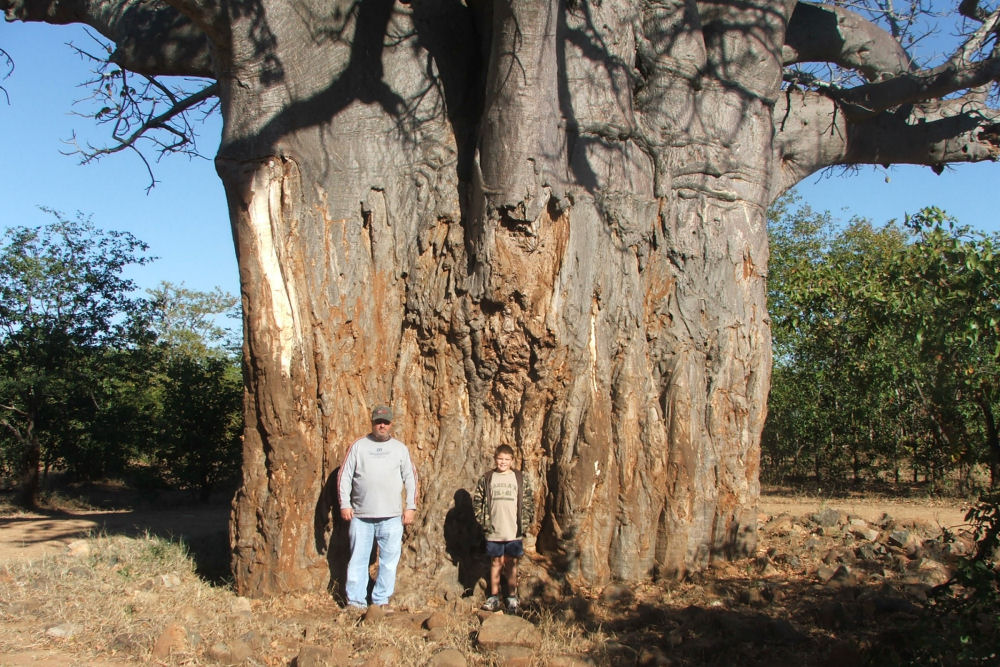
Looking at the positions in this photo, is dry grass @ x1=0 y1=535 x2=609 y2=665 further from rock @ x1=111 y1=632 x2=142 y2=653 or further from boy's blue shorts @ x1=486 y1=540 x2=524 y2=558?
boy's blue shorts @ x1=486 y1=540 x2=524 y2=558

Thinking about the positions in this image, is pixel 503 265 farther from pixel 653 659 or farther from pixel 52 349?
pixel 52 349

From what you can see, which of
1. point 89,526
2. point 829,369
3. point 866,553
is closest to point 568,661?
point 866,553

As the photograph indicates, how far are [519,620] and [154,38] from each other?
204 inches

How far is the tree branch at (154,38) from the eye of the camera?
654 cm

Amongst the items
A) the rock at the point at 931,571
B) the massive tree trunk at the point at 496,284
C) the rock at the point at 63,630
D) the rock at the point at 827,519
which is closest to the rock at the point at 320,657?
the massive tree trunk at the point at 496,284

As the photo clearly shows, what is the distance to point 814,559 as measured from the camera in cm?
596

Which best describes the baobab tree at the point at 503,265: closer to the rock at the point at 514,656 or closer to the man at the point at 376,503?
the man at the point at 376,503

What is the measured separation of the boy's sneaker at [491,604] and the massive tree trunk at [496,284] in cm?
49

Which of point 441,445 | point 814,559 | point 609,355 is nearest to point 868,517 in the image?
point 814,559

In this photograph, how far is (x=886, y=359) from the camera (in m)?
9.74

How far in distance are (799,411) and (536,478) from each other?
7.57 metres

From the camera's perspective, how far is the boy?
5016 millimetres

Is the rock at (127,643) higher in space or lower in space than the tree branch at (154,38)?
lower

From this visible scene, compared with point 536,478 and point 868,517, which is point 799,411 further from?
point 536,478
